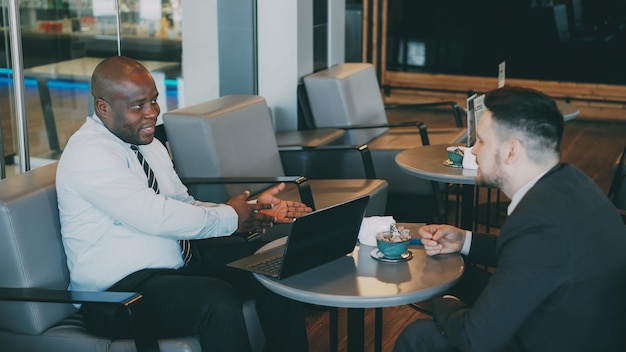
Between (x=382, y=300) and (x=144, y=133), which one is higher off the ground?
(x=144, y=133)

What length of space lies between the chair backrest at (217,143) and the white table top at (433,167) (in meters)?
0.74

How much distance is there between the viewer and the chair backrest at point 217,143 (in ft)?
12.9

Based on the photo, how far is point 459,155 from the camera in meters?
4.04

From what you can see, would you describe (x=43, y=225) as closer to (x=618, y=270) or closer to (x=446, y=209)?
(x=618, y=270)

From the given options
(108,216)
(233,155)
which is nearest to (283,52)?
(233,155)

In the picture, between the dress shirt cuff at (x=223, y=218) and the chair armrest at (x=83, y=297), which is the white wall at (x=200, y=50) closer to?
the dress shirt cuff at (x=223, y=218)

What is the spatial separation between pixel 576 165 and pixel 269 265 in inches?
183

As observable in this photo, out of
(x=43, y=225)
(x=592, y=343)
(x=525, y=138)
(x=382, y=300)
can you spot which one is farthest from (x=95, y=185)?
(x=592, y=343)

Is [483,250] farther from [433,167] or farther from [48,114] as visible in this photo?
[48,114]

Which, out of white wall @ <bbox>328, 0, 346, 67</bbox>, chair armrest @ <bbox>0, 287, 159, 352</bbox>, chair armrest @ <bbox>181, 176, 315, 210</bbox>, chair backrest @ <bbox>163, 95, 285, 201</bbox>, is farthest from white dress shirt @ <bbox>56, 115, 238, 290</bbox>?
white wall @ <bbox>328, 0, 346, 67</bbox>

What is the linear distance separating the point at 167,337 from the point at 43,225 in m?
0.56

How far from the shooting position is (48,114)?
18.0 feet

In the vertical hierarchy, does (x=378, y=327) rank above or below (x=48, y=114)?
below

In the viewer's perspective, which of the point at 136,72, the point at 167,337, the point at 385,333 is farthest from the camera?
the point at 385,333
